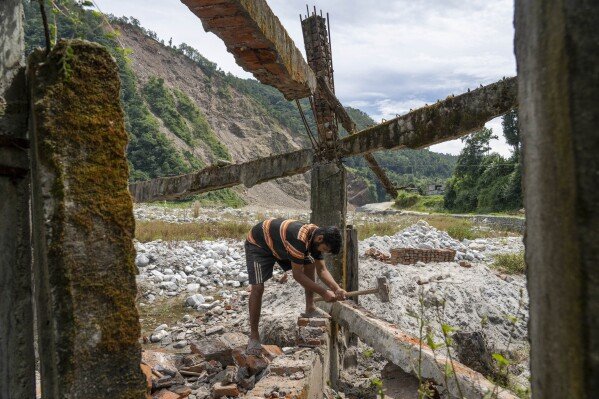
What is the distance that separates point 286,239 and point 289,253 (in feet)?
0.45

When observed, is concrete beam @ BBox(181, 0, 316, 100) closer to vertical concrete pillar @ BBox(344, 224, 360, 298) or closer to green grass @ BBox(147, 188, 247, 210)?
vertical concrete pillar @ BBox(344, 224, 360, 298)

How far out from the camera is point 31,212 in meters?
1.81

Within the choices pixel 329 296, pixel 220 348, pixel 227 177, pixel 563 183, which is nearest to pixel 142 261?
pixel 227 177

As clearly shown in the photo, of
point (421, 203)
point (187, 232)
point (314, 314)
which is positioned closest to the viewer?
point (314, 314)

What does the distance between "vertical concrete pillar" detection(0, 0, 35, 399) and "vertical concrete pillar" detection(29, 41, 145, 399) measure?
0.20 ft

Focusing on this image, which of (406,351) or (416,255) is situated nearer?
(406,351)

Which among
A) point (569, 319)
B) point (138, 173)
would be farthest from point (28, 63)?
point (138, 173)

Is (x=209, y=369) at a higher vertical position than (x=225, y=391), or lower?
lower

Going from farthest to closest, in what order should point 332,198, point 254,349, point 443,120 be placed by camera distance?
1. point 332,198
2. point 443,120
3. point 254,349

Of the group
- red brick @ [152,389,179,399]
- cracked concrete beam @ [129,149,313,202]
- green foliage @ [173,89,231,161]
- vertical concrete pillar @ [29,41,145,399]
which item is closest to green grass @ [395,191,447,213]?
green foliage @ [173,89,231,161]

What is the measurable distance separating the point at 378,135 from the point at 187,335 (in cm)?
390

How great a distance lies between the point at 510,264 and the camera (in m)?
9.19

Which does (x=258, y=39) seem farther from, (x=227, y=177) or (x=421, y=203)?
(x=421, y=203)

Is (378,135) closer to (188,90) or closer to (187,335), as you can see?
(187,335)
